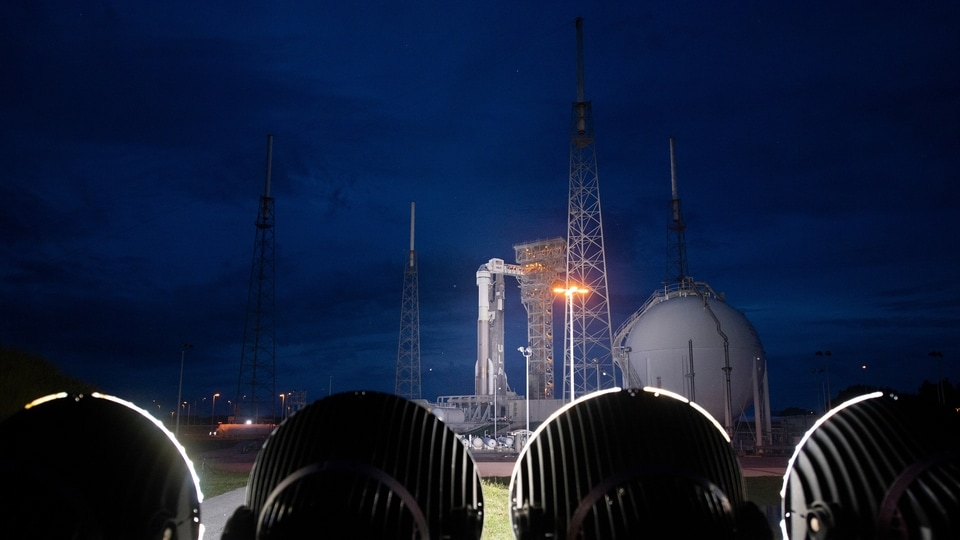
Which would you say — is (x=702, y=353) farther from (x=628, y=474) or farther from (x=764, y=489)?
(x=628, y=474)

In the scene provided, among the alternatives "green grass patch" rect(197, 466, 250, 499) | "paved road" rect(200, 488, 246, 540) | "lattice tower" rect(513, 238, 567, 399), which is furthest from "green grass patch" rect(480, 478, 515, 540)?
"lattice tower" rect(513, 238, 567, 399)

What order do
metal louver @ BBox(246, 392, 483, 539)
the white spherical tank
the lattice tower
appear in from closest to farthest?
metal louver @ BBox(246, 392, 483, 539) → the white spherical tank → the lattice tower

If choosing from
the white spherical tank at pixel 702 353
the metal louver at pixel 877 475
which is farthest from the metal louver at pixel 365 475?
the white spherical tank at pixel 702 353

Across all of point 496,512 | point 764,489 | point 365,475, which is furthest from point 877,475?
point 764,489

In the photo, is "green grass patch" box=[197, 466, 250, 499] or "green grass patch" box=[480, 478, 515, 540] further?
"green grass patch" box=[197, 466, 250, 499]

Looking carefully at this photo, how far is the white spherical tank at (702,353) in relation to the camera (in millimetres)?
31984

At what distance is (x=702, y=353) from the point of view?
32062 mm

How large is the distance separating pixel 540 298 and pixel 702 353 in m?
28.3

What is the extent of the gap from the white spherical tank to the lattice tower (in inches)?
954

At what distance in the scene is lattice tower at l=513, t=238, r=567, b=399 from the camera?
193 feet

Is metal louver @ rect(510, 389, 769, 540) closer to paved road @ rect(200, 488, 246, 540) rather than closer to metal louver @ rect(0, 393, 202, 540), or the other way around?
metal louver @ rect(0, 393, 202, 540)

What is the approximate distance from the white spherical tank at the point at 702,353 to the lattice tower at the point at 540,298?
24221mm

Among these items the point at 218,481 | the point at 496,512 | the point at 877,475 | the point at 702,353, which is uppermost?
the point at 702,353

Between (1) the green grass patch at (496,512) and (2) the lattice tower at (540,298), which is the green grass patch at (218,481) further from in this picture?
(2) the lattice tower at (540,298)
